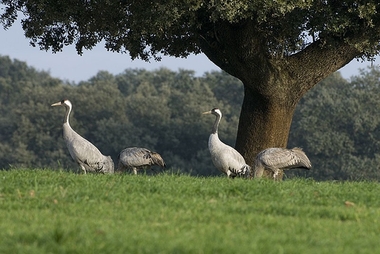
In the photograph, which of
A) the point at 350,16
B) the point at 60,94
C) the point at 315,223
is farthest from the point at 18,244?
the point at 60,94

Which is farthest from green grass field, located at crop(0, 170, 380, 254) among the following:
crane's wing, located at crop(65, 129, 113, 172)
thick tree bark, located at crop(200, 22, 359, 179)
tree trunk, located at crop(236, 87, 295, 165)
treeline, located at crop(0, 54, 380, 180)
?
treeline, located at crop(0, 54, 380, 180)

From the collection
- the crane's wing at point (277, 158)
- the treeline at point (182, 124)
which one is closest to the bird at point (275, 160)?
the crane's wing at point (277, 158)

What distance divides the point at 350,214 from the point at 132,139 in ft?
247

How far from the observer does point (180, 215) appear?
1295cm

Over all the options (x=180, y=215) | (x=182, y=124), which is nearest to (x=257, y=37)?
(x=180, y=215)

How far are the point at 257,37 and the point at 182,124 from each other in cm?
6699

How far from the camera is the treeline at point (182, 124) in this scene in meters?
81.9

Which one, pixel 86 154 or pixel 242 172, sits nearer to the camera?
pixel 242 172

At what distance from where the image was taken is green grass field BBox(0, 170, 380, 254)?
1048 cm

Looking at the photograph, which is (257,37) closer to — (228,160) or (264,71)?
(264,71)

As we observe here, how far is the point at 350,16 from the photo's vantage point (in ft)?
78.2

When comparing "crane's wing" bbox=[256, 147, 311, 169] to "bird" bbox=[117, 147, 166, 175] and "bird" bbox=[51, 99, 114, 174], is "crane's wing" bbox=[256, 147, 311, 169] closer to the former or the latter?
"bird" bbox=[117, 147, 166, 175]

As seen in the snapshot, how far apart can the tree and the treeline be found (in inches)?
1929

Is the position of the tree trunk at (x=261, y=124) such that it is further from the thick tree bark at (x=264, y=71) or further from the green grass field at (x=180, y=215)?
the green grass field at (x=180, y=215)
